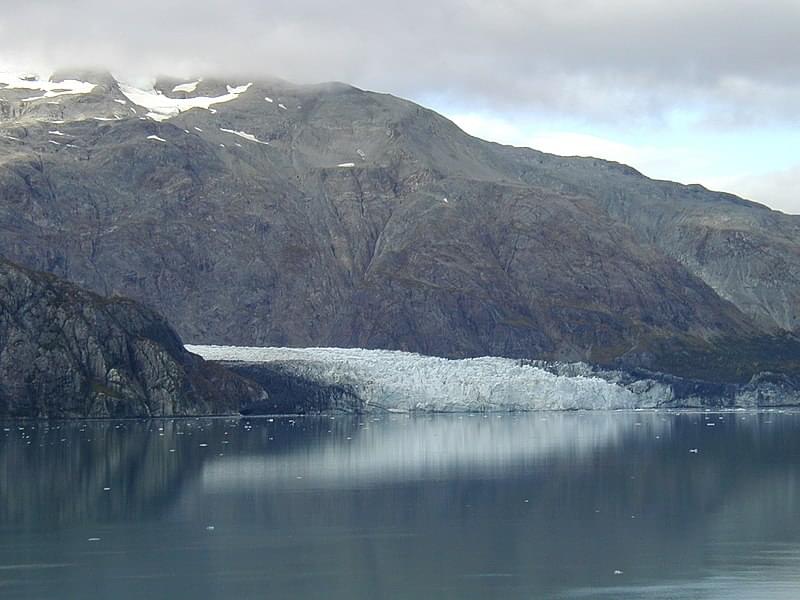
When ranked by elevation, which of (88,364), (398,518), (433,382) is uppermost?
(88,364)

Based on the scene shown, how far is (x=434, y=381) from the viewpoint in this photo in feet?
411

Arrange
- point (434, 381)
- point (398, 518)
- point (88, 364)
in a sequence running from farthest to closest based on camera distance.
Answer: point (434, 381), point (88, 364), point (398, 518)

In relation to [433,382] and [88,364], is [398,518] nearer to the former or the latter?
[88,364]

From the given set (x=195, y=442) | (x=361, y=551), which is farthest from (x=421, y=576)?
(x=195, y=442)

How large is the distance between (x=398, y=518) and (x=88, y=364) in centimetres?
7228

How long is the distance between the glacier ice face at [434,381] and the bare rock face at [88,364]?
6866mm

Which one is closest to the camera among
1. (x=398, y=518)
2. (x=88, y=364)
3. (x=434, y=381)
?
(x=398, y=518)

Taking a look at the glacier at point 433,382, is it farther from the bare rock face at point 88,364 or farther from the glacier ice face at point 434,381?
the bare rock face at point 88,364

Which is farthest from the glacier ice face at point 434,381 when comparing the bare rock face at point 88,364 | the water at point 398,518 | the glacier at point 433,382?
the water at point 398,518

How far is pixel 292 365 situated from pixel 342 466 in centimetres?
5919

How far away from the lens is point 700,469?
66.6m

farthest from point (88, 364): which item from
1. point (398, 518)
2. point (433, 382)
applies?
point (398, 518)

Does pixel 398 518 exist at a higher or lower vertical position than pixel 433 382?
lower

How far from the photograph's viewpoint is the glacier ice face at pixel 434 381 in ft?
406
